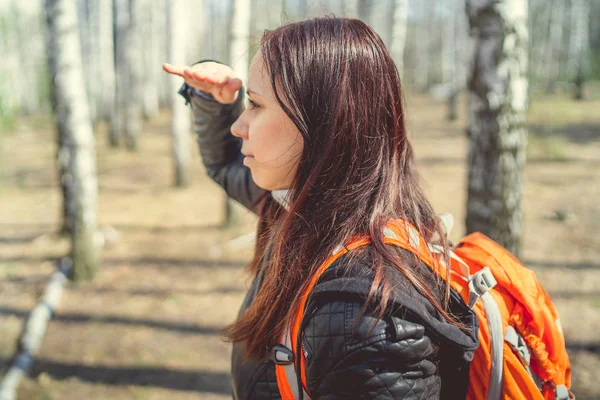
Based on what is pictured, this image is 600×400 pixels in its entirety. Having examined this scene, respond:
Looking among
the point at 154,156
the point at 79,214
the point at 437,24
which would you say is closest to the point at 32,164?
the point at 154,156

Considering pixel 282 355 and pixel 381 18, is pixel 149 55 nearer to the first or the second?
pixel 381 18

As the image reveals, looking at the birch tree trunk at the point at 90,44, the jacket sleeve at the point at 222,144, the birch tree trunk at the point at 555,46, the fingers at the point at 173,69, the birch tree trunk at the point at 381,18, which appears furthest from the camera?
the birch tree trunk at the point at 555,46

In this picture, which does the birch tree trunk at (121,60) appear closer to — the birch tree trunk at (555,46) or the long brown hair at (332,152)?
→ the long brown hair at (332,152)

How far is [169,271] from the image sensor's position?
5852 mm

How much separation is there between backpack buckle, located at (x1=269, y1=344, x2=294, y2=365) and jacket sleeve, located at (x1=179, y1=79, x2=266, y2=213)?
0.74 metres

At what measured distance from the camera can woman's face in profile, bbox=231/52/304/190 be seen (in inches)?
48.9

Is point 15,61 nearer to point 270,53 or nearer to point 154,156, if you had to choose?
point 154,156

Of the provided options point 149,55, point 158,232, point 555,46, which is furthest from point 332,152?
point 555,46

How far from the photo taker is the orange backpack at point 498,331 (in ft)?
3.72

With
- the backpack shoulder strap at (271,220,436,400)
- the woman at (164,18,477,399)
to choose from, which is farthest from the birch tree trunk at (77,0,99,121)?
the backpack shoulder strap at (271,220,436,400)

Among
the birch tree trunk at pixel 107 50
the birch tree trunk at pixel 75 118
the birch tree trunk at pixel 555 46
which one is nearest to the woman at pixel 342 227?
the birch tree trunk at pixel 75 118

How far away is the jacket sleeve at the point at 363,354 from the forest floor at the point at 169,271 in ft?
2.94

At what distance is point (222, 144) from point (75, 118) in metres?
3.82

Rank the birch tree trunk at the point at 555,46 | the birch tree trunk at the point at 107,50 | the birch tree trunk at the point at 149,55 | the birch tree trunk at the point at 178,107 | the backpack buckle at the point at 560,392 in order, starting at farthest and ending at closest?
Answer: the birch tree trunk at the point at 555,46
the birch tree trunk at the point at 149,55
the birch tree trunk at the point at 107,50
the birch tree trunk at the point at 178,107
the backpack buckle at the point at 560,392
